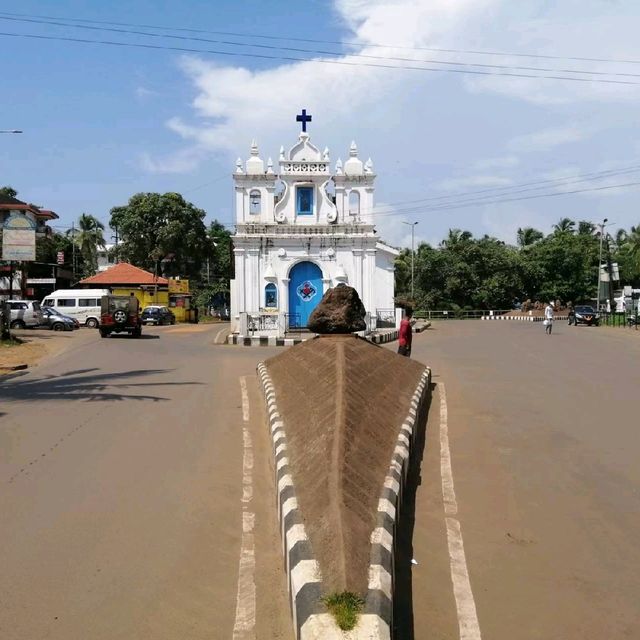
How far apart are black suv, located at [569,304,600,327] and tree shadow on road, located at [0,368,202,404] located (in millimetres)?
33420

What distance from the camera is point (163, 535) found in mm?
5328

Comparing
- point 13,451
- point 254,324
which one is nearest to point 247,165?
point 254,324

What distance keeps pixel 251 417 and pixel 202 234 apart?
53.0 m

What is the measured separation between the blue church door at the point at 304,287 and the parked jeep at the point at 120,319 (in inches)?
298

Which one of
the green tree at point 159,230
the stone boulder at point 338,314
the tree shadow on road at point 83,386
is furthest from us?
the green tree at point 159,230

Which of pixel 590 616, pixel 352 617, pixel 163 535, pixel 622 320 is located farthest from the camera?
pixel 622 320

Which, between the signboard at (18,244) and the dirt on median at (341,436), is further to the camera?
the signboard at (18,244)

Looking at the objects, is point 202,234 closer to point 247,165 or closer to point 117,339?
point 247,165

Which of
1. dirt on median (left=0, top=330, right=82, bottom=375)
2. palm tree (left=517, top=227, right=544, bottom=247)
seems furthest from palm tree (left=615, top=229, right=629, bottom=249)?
dirt on median (left=0, top=330, right=82, bottom=375)

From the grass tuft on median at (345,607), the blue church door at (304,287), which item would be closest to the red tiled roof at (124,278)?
the blue church door at (304,287)

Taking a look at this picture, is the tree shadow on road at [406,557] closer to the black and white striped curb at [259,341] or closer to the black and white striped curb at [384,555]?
the black and white striped curb at [384,555]

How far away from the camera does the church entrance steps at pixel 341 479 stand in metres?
3.66

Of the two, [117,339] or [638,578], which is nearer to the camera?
[638,578]

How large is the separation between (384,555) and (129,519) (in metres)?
2.47
